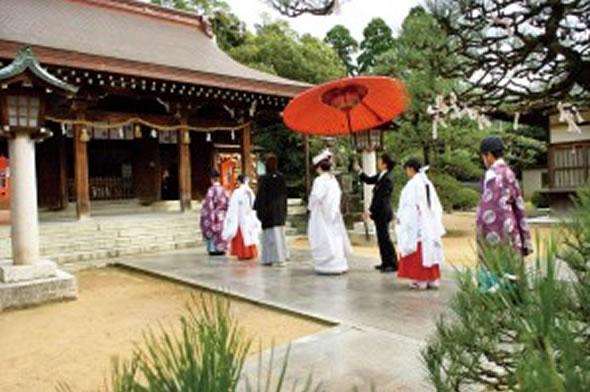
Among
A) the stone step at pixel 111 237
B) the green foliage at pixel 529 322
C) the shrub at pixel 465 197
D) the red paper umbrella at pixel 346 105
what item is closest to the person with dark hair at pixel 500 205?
the red paper umbrella at pixel 346 105

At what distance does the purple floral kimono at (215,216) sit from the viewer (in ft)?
29.9

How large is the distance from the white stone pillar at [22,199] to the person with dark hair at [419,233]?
4.70 metres

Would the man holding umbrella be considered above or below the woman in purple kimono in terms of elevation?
above

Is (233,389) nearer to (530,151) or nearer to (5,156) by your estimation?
(5,156)

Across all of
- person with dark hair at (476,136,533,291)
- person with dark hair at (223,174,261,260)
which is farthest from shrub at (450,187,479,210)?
person with dark hair at (476,136,533,291)

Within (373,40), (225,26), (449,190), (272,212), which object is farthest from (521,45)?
(373,40)

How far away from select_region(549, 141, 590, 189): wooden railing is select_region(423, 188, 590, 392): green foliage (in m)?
15.8

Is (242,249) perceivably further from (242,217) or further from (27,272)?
(27,272)

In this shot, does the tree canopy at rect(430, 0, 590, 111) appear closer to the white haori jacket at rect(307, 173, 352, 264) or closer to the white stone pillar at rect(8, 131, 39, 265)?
the white haori jacket at rect(307, 173, 352, 264)

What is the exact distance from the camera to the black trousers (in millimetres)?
7023

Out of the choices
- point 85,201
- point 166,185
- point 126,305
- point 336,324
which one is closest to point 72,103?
point 85,201

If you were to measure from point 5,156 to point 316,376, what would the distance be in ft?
39.0

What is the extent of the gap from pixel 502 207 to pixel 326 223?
2.95 m

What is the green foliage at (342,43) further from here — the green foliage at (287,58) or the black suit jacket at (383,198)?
the black suit jacket at (383,198)
